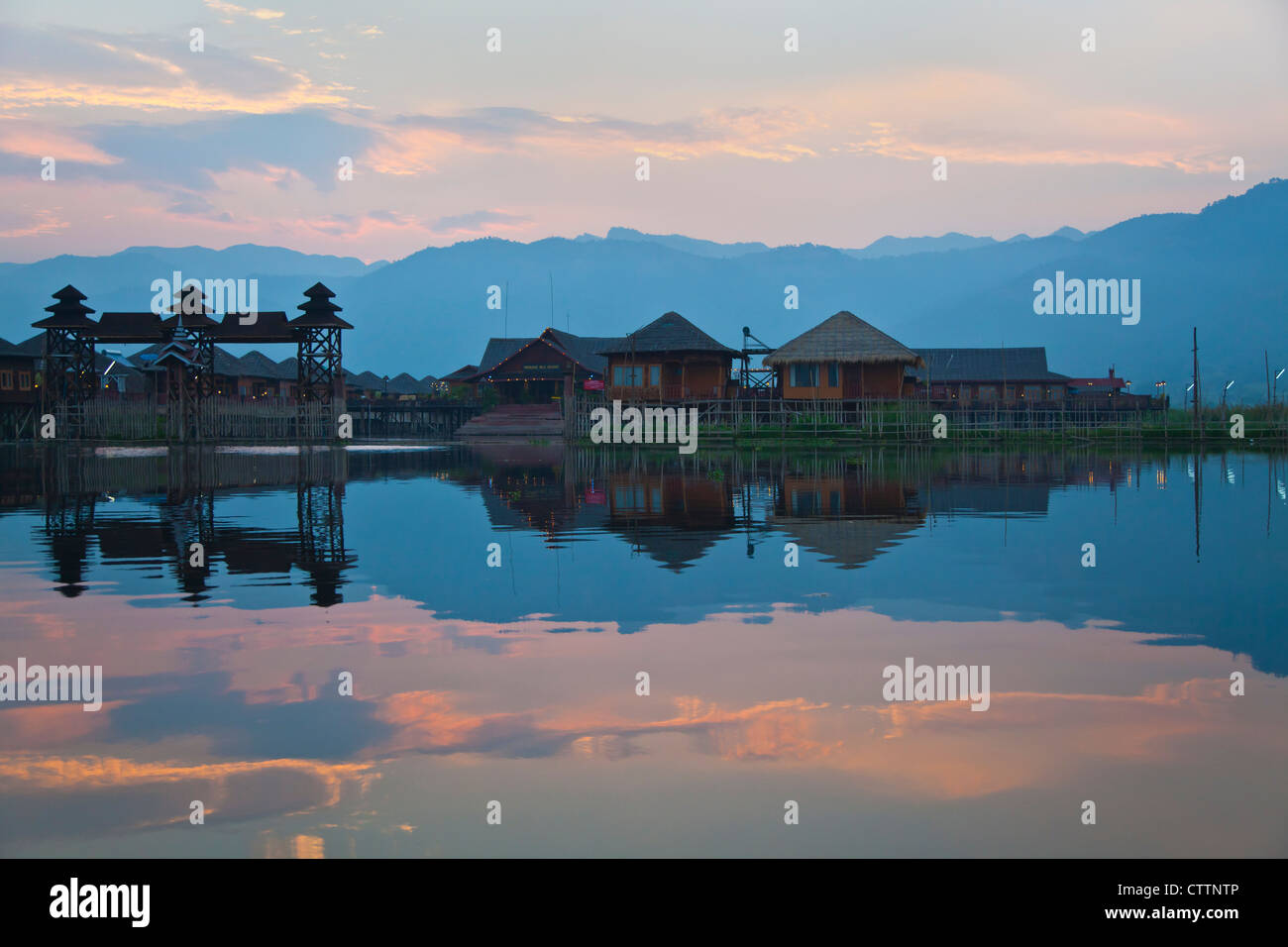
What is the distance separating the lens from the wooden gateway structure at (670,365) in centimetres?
5853

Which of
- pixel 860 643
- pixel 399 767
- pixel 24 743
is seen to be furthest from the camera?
pixel 860 643

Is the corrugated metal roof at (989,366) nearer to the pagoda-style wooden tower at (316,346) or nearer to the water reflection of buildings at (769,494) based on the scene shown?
the water reflection of buildings at (769,494)

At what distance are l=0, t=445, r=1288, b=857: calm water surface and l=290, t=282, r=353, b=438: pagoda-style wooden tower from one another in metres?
41.3

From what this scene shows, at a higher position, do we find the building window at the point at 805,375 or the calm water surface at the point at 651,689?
the building window at the point at 805,375

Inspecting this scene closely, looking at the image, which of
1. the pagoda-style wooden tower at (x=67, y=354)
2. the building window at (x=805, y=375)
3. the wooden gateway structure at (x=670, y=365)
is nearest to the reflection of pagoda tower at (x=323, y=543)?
the building window at (x=805, y=375)

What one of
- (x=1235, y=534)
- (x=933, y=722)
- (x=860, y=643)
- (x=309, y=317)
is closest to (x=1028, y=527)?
(x=1235, y=534)

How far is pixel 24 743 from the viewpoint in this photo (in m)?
6.88

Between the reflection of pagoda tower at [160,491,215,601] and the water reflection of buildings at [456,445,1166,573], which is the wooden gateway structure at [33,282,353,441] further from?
the reflection of pagoda tower at [160,491,215,601]

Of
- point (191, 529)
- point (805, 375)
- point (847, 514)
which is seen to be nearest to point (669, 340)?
point (805, 375)

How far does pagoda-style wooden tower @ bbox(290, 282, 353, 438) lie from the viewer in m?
58.5

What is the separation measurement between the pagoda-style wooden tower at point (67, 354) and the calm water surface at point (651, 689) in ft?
155

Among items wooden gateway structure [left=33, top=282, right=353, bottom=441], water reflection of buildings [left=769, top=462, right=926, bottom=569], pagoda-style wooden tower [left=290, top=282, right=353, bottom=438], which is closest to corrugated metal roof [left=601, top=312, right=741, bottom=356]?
pagoda-style wooden tower [left=290, top=282, right=353, bottom=438]
